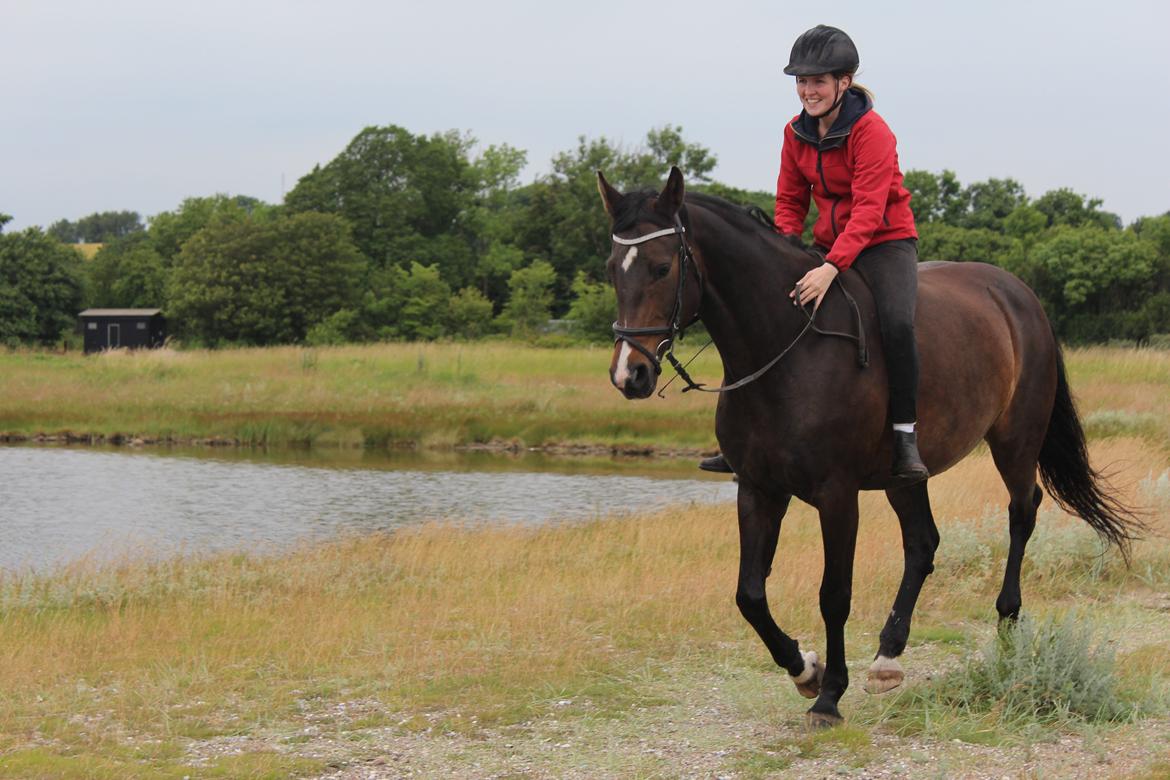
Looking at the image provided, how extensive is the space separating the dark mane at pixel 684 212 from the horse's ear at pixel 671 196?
0.04 m

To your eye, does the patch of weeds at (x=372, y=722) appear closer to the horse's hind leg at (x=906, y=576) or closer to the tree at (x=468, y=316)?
the horse's hind leg at (x=906, y=576)

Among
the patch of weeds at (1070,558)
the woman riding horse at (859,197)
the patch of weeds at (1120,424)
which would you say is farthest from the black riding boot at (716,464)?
the patch of weeds at (1120,424)

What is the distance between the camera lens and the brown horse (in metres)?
4.99

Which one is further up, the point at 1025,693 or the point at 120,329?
the point at 120,329

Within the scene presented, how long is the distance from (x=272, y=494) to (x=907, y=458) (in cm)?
1651

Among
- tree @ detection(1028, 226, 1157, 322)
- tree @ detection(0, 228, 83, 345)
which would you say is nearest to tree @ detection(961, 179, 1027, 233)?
tree @ detection(1028, 226, 1157, 322)

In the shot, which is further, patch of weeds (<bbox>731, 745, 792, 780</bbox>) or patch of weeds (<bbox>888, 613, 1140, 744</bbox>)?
patch of weeds (<bbox>888, 613, 1140, 744</bbox>)

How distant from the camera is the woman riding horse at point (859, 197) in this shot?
5586mm

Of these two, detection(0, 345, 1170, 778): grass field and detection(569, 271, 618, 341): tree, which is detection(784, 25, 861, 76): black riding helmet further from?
detection(569, 271, 618, 341): tree

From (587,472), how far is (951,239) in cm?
3865

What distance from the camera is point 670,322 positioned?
16.4 ft

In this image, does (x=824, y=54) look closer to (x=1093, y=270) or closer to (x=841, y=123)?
(x=841, y=123)

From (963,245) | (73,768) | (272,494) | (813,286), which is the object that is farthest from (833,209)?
(963,245)

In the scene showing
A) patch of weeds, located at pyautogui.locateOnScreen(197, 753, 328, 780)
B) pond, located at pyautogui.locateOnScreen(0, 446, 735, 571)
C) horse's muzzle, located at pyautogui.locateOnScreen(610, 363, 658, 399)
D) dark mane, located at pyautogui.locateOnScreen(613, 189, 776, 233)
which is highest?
dark mane, located at pyautogui.locateOnScreen(613, 189, 776, 233)
